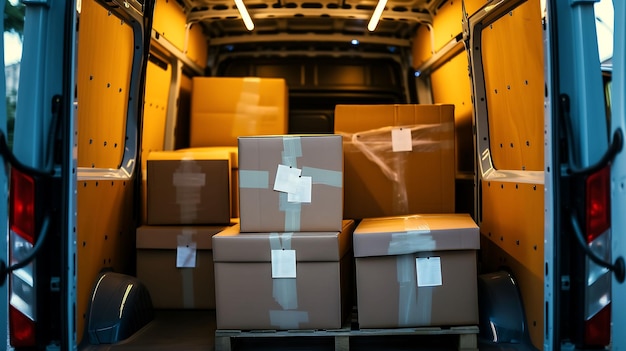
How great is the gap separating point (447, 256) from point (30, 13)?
1.87 metres

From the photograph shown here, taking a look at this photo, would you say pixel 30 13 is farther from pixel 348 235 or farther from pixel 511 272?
pixel 511 272

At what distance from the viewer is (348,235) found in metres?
2.98

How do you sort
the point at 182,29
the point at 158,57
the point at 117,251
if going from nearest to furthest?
the point at 117,251, the point at 158,57, the point at 182,29

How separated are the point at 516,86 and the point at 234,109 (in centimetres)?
216

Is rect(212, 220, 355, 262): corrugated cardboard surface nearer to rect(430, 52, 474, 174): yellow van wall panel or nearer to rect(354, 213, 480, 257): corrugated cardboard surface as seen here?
rect(354, 213, 480, 257): corrugated cardboard surface

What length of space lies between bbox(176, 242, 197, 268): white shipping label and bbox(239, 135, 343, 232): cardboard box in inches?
28.8

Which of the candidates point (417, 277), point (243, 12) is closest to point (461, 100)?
point (243, 12)

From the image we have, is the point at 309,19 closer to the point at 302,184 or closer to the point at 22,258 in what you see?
the point at 302,184

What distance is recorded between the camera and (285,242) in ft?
8.68

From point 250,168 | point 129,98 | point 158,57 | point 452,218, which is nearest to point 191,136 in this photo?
point 158,57

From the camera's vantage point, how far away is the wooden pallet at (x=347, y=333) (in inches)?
102

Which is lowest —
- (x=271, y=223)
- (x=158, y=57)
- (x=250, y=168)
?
(x=271, y=223)

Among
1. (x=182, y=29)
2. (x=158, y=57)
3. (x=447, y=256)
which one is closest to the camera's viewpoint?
(x=447, y=256)

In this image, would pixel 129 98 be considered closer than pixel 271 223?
No
